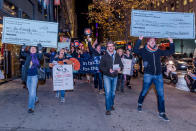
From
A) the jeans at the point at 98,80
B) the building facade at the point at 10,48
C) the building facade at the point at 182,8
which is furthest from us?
the building facade at the point at 182,8

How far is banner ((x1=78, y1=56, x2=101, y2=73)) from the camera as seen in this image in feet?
35.7

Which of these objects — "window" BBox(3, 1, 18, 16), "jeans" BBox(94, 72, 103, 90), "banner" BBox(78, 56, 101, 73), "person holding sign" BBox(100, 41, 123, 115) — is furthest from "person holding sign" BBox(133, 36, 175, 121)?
"window" BBox(3, 1, 18, 16)

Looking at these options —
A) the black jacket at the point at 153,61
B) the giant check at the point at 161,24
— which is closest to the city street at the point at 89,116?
the black jacket at the point at 153,61

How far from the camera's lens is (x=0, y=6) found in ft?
35.3

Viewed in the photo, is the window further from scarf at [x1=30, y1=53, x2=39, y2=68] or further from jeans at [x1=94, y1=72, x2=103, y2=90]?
scarf at [x1=30, y1=53, x2=39, y2=68]

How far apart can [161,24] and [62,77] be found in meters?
3.70

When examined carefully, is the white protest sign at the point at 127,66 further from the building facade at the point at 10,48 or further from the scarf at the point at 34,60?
the building facade at the point at 10,48

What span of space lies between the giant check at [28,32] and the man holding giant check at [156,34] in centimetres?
276

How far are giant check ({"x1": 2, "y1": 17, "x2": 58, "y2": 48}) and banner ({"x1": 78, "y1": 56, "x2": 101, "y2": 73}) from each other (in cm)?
362

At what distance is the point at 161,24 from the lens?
6539 mm

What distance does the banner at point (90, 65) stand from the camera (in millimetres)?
10891

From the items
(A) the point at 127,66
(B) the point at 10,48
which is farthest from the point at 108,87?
(B) the point at 10,48

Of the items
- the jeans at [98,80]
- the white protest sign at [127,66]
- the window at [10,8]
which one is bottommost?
the jeans at [98,80]

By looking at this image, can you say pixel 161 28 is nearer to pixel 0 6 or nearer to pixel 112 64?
pixel 112 64
